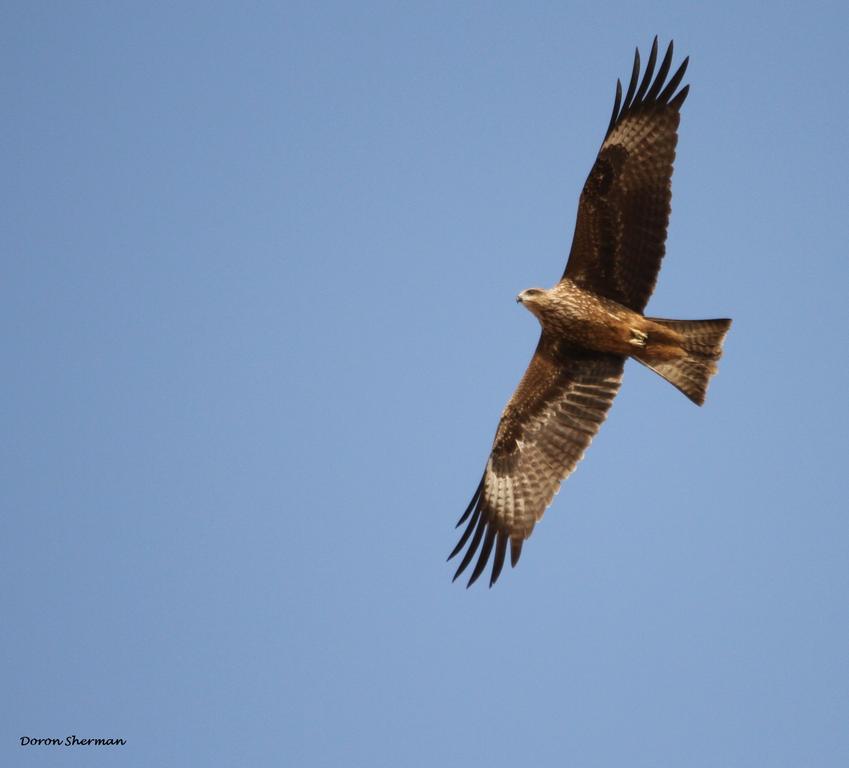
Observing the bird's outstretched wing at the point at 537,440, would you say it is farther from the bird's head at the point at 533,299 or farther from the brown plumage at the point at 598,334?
the bird's head at the point at 533,299

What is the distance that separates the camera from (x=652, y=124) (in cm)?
902

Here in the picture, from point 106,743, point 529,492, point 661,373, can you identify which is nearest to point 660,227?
point 661,373

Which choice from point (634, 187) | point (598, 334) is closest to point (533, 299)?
point (598, 334)

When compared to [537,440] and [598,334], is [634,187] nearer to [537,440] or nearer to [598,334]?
[598,334]

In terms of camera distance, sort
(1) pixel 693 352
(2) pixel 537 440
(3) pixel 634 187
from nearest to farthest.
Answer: (3) pixel 634 187, (1) pixel 693 352, (2) pixel 537 440

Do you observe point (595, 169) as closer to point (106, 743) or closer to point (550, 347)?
point (550, 347)

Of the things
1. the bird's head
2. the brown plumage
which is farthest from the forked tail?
the bird's head

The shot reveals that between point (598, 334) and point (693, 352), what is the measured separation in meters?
0.81

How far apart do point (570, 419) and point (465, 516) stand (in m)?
1.26

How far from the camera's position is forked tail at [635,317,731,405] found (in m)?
9.26

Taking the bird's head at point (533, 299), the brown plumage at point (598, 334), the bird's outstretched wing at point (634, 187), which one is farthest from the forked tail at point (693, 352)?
the bird's head at point (533, 299)

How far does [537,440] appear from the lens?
9898 mm

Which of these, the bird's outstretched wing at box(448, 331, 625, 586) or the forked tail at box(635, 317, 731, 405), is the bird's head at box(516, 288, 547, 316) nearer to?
the bird's outstretched wing at box(448, 331, 625, 586)

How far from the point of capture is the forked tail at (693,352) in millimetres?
9258
